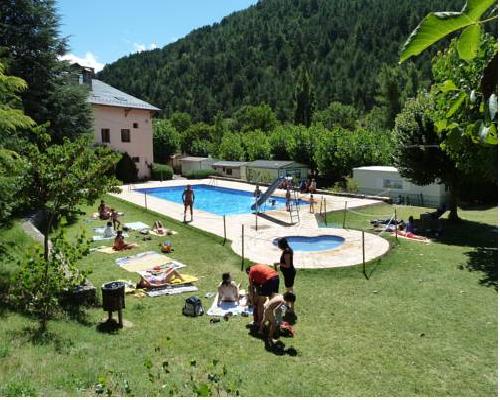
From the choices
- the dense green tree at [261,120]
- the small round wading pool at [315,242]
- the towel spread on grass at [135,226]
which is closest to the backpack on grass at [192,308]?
the small round wading pool at [315,242]

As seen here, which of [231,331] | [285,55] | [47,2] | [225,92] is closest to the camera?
[231,331]

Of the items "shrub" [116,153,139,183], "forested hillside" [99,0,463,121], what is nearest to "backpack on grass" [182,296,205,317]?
"shrub" [116,153,139,183]

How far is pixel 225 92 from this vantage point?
148750 millimetres

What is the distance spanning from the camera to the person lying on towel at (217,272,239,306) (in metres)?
11.4

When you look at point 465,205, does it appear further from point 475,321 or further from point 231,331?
point 231,331

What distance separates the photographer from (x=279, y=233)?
19.9 metres

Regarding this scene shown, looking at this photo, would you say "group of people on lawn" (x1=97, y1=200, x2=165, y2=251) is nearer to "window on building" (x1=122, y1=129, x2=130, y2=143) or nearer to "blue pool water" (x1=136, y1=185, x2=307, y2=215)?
"blue pool water" (x1=136, y1=185, x2=307, y2=215)

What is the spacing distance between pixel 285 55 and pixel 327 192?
5636 inches

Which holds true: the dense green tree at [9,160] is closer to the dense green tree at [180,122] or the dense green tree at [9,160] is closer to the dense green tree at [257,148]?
the dense green tree at [257,148]

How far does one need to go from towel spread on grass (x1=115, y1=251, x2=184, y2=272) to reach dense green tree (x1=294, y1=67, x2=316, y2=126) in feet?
238

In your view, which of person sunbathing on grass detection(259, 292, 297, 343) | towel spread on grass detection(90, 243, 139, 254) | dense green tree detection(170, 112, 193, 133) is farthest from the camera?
dense green tree detection(170, 112, 193, 133)

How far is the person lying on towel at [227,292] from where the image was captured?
1136 centimetres

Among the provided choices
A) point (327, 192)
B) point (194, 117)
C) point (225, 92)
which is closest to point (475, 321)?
point (327, 192)

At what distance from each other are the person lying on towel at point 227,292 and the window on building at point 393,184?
864 inches
